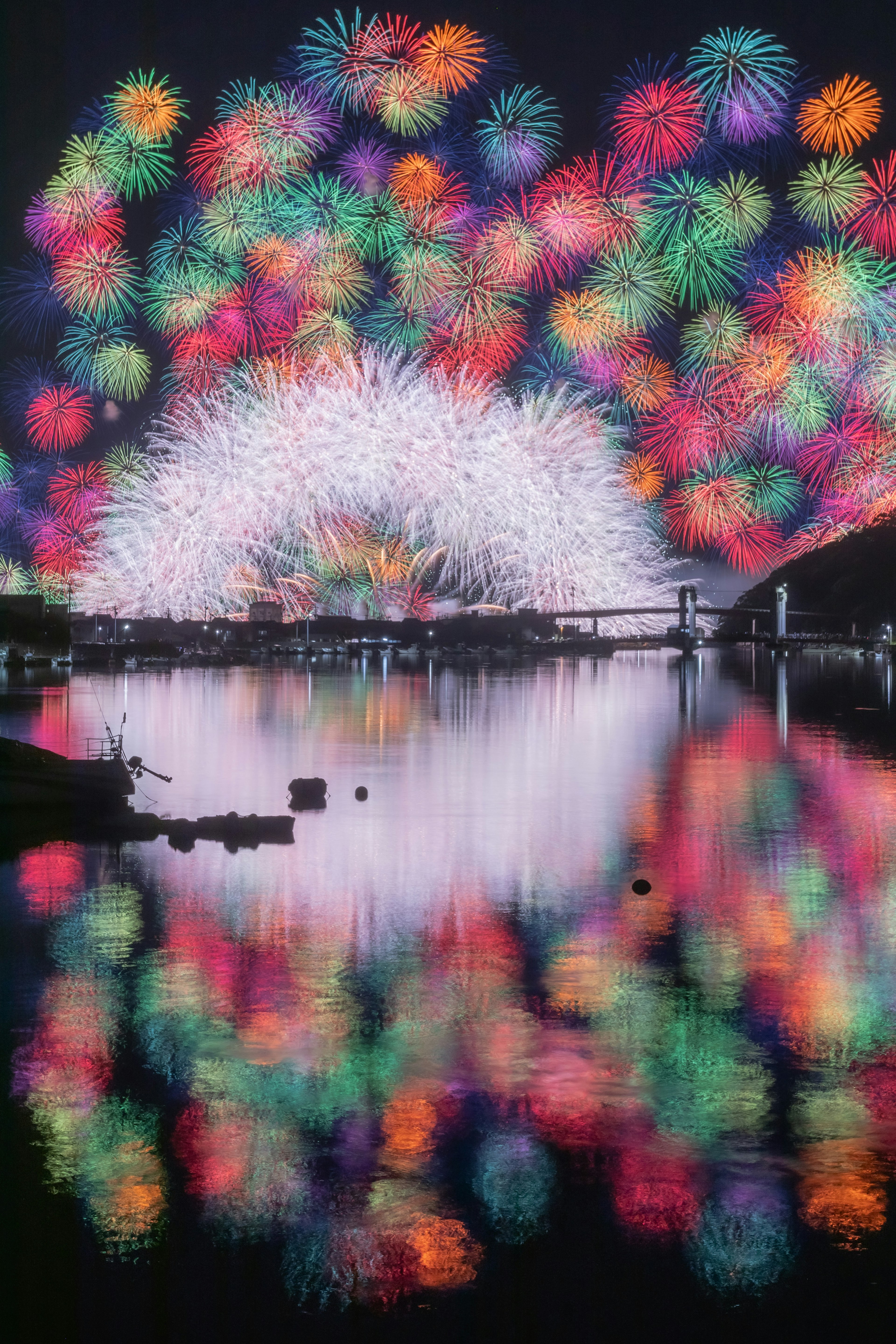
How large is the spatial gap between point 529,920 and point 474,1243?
11.1m

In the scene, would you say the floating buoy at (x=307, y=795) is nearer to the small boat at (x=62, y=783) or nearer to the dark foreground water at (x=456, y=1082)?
the dark foreground water at (x=456, y=1082)

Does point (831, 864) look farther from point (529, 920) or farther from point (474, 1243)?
point (474, 1243)

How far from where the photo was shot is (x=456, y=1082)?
12664 mm

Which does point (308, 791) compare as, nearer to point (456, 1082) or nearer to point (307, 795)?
point (307, 795)

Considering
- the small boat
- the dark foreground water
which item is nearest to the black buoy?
the dark foreground water

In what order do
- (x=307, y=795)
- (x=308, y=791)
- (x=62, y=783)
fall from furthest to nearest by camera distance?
1. (x=308, y=791)
2. (x=307, y=795)
3. (x=62, y=783)

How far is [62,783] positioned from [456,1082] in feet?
60.8

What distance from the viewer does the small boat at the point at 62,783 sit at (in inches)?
1142

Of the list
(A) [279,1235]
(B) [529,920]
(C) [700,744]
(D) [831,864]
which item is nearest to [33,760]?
(B) [529,920]

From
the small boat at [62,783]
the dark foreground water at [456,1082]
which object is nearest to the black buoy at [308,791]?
the dark foreground water at [456,1082]

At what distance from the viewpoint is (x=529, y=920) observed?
2044cm

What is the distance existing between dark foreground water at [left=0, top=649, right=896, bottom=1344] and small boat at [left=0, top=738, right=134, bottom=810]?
1438 mm

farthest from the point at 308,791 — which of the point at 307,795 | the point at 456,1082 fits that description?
the point at 456,1082

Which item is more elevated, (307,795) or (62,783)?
(62,783)
